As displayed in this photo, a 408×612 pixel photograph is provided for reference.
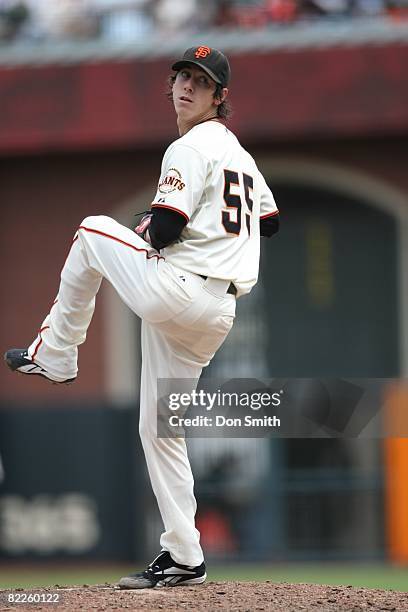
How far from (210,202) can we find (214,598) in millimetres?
1905

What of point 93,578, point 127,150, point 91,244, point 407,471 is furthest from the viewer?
point 127,150

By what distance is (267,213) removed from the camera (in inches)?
275

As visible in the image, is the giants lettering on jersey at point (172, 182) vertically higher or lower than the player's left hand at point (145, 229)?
higher

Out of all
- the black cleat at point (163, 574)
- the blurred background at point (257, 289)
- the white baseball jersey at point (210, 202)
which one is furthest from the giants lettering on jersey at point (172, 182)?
the blurred background at point (257, 289)

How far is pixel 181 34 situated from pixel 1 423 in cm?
497

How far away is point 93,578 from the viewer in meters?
14.1

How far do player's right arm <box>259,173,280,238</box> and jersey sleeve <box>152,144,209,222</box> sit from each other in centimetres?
67

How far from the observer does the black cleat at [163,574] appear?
6.81 meters

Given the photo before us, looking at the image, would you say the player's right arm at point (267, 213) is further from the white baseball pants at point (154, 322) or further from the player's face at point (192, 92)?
the white baseball pants at point (154, 322)

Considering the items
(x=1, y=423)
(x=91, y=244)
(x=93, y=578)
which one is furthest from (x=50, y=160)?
(x=91, y=244)

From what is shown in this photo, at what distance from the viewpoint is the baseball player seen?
6.32m

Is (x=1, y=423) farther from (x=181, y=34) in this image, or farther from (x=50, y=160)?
(x=181, y=34)

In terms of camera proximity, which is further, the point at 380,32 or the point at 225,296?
the point at 380,32

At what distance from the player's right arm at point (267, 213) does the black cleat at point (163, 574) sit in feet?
5.65
